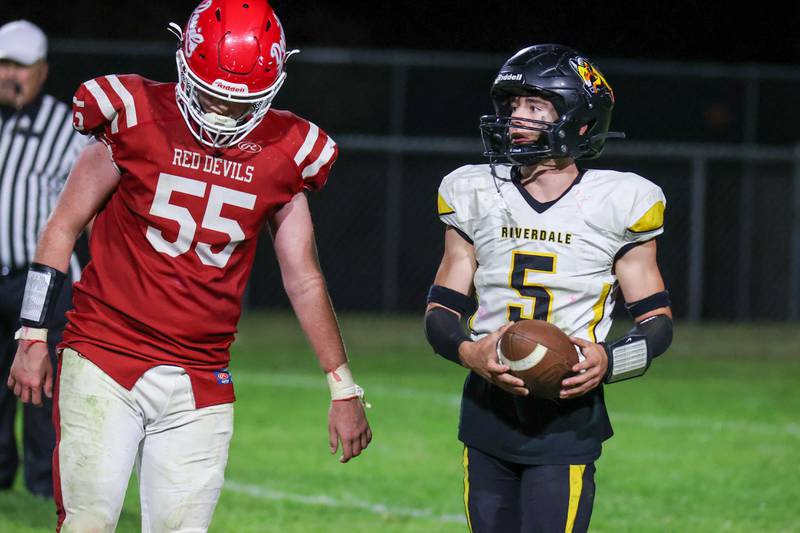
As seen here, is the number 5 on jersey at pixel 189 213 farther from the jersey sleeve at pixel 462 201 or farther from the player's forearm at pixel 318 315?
the jersey sleeve at pixel 462 201

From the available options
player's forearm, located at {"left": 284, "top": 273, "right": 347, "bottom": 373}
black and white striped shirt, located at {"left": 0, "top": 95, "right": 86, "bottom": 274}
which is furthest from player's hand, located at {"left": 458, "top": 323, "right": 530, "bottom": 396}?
black and white striped shirt, located at {"left": 0, "top": 95, "right": 86, "bottom": 274}

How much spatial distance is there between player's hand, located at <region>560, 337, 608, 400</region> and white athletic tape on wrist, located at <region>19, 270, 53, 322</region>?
1.40m

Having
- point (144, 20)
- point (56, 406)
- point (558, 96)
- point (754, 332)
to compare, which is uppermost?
point (144, 20)

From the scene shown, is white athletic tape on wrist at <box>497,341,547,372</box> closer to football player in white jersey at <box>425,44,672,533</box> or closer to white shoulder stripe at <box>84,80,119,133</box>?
football player in white jersey at <box>425,44,672,533</box>

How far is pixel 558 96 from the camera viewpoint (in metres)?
3.61

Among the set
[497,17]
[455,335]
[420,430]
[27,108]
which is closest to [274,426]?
[420,430]

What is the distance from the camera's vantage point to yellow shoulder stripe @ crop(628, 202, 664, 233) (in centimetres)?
354

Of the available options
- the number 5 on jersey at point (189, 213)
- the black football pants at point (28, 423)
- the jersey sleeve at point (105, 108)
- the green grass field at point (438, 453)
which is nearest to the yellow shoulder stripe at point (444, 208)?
the number 5 on jersey at point (189, 213)

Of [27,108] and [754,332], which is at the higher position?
[27,108]

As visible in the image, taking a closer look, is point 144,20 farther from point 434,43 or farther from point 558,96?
point 558,96

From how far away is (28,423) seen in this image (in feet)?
19.3

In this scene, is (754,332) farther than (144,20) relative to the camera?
No

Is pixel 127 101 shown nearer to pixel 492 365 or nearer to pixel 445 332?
pixel 445 332

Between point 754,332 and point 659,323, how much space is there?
11.1 m
